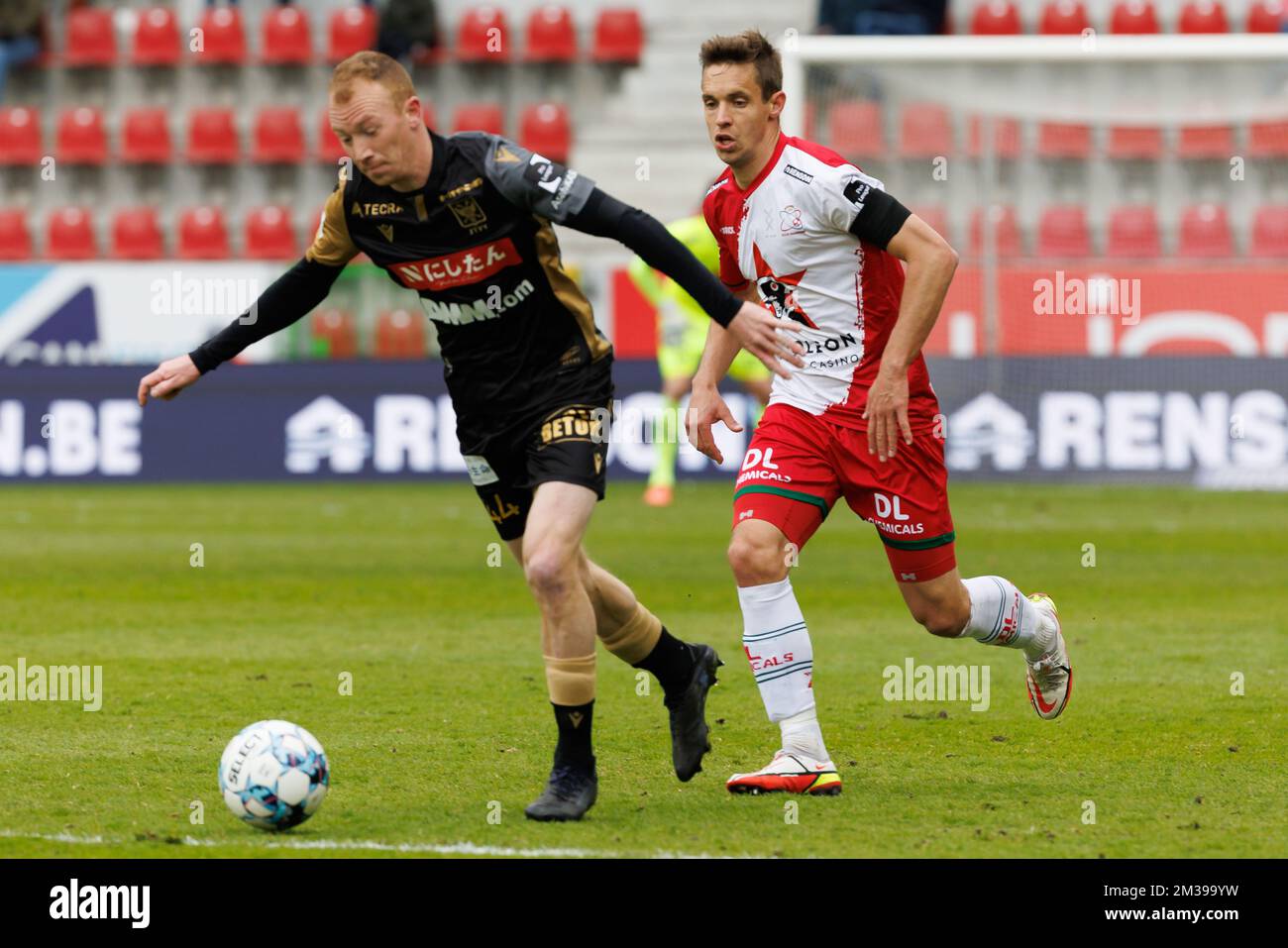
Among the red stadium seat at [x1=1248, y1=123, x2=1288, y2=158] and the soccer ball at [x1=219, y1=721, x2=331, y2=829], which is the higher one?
the red stadium seat at [x1=1248, y1=123, x2=1288, y2=158]

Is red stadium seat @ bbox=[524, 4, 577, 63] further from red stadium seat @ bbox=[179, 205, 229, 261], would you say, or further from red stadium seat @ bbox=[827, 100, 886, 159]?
red stadium seat @ bbox=[827, 100, 886, 159]

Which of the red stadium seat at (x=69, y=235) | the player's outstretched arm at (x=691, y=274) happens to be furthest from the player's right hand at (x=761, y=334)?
the red stadium seat at (x=69, y=235)

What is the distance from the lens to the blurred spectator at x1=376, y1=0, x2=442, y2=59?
2131 centimetres

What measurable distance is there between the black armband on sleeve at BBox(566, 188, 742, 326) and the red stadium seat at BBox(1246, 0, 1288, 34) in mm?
15936

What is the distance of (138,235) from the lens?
21.4m

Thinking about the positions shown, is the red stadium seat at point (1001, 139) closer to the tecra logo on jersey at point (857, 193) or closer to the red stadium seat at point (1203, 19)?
the red stadium seat at point (1203, 19)

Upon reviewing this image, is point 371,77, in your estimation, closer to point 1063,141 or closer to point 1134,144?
point 1063,141

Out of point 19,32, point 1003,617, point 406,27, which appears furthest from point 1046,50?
point 19,32

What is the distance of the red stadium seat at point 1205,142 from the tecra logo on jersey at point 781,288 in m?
11.5

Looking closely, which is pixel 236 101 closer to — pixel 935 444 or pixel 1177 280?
pixel 1177 280

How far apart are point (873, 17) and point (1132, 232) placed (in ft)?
12.4

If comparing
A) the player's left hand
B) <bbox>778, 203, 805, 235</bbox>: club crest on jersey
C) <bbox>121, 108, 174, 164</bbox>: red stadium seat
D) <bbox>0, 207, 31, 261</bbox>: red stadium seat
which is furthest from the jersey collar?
<bbox>121, 108, 174, 164</bbox>: red stadium seat

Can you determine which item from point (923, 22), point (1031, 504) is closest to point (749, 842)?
point (1031, 504)

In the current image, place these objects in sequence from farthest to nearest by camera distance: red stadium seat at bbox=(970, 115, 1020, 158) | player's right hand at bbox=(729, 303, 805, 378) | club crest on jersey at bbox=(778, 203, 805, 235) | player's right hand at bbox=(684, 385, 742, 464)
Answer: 1. red stadium seat at bbox=(970, 115, 1020, 158)
2. player's right hand at bbox=(684, 385, 742, 464)
3. club crest on jersey at bbox=(778, 203, 805, 235)
4. player's right hand at bbox=(729, 303, 805, 378)
